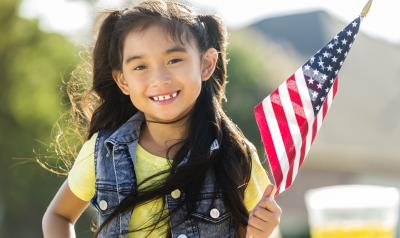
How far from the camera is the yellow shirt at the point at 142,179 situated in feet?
13.0

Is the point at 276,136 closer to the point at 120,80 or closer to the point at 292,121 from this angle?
the point at 292,121

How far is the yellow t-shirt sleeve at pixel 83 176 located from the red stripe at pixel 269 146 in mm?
638

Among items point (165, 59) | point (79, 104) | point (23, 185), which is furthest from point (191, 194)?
point (23, 185)

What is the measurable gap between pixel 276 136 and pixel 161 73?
1.62 ft

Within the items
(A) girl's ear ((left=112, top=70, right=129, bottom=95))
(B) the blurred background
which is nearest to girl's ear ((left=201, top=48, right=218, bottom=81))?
(A) girl's ear ((left=112, top=70, right=129, bottom=95))

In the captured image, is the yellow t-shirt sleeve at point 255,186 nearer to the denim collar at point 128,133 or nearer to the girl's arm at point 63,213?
the denim collar at point 128,133

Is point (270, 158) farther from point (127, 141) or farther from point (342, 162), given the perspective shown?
point (342, 162)

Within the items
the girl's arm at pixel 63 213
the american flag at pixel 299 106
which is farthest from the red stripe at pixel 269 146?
the girl's arm at pixel 63 213

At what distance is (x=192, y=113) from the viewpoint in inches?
161

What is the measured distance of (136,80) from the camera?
3.95 meters

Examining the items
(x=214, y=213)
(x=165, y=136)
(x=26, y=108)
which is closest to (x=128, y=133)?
(x=165, y=136)

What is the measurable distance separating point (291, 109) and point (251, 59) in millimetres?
25012

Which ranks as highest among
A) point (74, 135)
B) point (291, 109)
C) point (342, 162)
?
point (291, 109)

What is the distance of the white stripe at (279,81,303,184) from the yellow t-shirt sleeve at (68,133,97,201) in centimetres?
74
